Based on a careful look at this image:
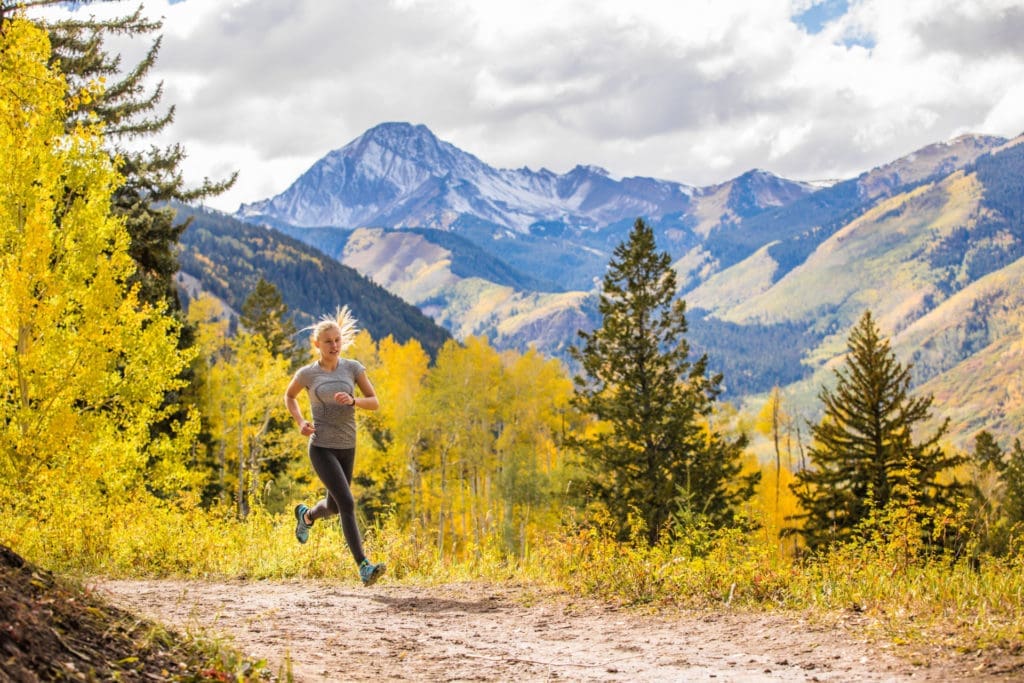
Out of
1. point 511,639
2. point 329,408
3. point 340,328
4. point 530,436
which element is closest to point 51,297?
point 340,328

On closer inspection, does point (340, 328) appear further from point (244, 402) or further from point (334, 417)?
point (244, 402)

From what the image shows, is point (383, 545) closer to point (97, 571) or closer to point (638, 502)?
point (97, 571)

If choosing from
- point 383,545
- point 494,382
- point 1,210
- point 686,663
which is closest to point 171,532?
point 383,545

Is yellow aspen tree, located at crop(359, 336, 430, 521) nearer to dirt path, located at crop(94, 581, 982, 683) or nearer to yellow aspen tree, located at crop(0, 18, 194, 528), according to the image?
yellow aspen tree, located at crop(0, 18, 194, 528)

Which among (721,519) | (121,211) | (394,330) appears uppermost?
(394,330)

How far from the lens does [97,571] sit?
31.5 feet

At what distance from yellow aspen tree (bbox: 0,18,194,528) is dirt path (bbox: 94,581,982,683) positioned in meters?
2.69

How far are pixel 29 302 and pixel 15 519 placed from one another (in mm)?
2567

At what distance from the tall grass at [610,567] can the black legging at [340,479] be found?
65.9 inches

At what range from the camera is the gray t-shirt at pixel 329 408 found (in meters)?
7.71

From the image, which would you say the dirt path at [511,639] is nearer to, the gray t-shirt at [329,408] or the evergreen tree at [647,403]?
the gray t-shirt at [329,408]

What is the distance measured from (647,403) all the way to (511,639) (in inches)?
868

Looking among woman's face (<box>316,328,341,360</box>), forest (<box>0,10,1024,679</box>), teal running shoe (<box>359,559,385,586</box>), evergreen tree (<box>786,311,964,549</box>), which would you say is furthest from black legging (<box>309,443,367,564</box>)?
evergreen tree (<box>786,311,964,549</box>)

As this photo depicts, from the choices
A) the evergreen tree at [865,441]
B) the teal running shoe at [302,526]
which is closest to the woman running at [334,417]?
the teal running shoe at [302,526]
